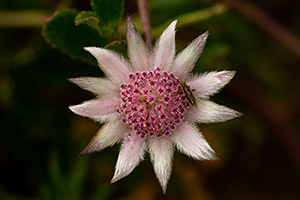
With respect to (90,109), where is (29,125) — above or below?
below

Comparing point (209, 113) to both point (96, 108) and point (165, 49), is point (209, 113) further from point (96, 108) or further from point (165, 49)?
point (96, 108)

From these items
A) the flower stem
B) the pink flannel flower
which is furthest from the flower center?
the flower stem

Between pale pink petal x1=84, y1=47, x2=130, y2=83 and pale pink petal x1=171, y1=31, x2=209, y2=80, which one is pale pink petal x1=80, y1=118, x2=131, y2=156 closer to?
pale pink petal x1=84, y1=47, x2=130, y2=83

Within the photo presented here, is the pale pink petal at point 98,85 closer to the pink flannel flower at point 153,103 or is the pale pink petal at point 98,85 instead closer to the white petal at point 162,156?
the pink flannel flower at point 153,103

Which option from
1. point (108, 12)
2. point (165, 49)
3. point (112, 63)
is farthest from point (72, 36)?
point (165, 49)

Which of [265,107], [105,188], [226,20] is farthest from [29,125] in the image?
[265,107]

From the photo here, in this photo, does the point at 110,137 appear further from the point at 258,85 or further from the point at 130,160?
the point at 258,85
